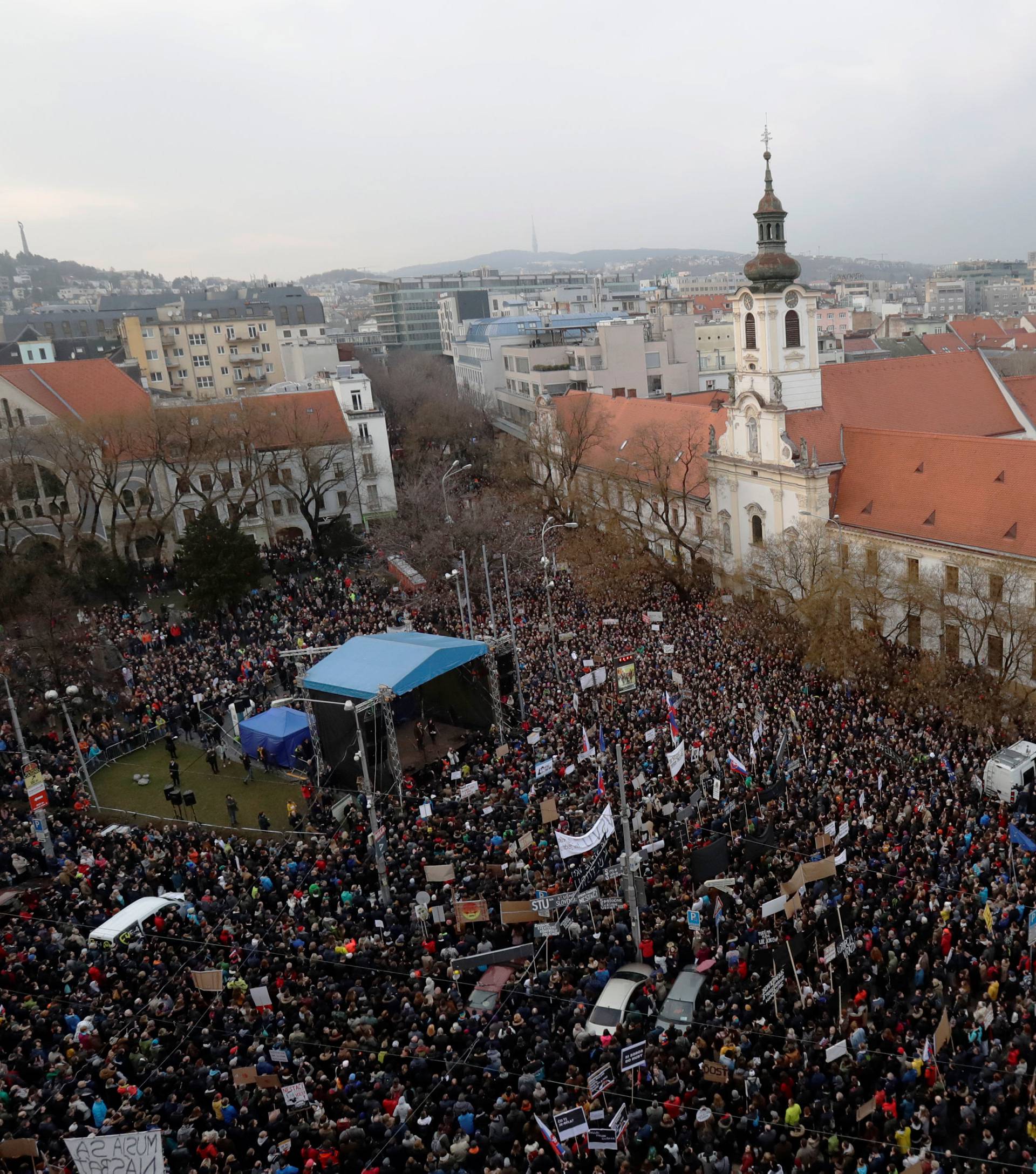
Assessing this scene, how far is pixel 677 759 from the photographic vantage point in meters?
25.5

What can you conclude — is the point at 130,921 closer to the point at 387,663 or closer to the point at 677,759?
the point at 387,663

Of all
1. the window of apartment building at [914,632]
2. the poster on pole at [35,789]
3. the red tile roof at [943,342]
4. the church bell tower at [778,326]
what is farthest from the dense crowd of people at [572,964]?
the red tile roof at [943,342]

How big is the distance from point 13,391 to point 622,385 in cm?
4543

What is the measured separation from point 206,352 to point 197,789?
68316 millimetres

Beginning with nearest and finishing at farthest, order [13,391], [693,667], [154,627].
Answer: [693,667], [154,627], [13,391]

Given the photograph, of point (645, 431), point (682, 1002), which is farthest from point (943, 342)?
point (682, 1002)

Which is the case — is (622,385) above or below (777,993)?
above

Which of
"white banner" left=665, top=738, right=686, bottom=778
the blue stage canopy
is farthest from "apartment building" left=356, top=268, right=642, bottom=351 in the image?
"white banner" left=665, top=738, right=686, bottom=778

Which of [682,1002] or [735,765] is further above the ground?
[735,765]

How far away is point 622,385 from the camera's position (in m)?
78.9

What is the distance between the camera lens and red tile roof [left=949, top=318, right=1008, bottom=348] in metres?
115

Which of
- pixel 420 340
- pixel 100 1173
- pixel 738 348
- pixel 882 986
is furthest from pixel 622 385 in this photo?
pixel 420 340

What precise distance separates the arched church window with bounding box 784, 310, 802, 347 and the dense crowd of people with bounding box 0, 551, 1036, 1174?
1776cm

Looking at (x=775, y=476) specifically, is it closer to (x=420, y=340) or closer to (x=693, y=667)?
(x=693, y=667)
